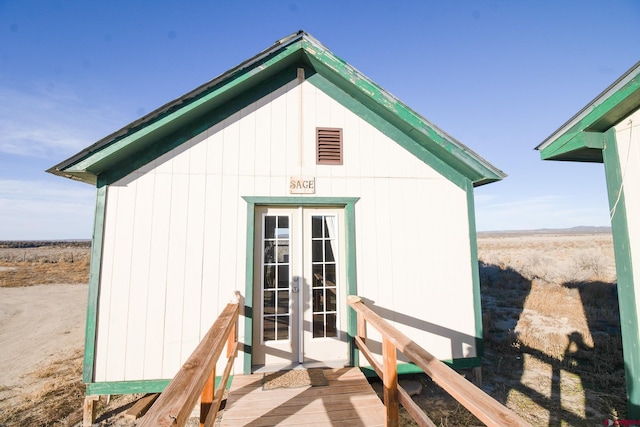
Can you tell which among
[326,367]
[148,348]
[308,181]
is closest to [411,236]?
[308,181]

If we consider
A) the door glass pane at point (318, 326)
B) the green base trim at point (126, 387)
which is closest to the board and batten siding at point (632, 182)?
the door glass pane at point (318, 326)

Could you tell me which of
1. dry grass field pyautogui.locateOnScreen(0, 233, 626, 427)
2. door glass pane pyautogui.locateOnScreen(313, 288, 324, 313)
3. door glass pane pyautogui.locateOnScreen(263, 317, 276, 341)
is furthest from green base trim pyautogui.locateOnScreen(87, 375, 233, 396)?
door glass pane pyautogui.locateOnScreen(313, 288, 324, 313)

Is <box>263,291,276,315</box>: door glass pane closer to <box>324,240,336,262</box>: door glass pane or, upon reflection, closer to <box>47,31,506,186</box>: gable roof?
<box>324,240,336,262</box>: door glass pane

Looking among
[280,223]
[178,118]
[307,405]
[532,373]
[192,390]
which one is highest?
[178,118]

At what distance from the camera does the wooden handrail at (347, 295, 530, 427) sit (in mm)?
1569

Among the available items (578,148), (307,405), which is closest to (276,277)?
(307,405)

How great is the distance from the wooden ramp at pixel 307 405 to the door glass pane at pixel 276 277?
2.70ft

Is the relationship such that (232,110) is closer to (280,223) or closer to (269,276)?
(280,223)

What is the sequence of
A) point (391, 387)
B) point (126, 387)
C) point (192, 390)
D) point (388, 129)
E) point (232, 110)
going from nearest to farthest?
point (192, 390)
point (391, 387)
point (126, 387)
point (232, 110)
point (388, 129)

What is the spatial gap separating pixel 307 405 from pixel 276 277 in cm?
192

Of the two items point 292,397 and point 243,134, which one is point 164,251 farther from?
point 292,397

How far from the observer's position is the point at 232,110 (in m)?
4.98

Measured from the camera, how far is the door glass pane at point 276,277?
15.8ft

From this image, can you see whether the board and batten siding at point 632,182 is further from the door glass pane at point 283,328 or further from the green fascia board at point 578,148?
the door glass pane at point 283,328
